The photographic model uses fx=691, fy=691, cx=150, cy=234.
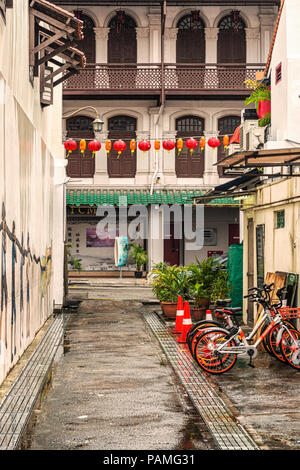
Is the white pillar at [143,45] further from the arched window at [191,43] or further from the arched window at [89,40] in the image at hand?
the arched window at [89,40]

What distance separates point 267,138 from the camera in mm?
16422

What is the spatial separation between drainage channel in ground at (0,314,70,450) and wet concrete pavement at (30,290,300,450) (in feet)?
0.62

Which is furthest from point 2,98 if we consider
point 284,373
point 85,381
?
point 284,373

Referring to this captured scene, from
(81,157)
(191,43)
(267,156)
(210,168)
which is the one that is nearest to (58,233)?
(267,156)

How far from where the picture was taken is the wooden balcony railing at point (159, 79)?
32094mm

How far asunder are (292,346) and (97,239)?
82.0ft

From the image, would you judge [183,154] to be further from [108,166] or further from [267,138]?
[267,138]

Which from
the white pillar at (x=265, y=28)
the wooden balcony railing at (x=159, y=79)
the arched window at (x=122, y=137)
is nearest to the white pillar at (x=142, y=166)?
the arched window at (x=122, y=137)

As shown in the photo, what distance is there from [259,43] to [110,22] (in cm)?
737

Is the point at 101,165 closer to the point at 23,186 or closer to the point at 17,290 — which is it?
the point at 23,186

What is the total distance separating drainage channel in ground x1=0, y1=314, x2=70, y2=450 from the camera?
7393 mm

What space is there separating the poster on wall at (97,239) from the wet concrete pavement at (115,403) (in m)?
20.5

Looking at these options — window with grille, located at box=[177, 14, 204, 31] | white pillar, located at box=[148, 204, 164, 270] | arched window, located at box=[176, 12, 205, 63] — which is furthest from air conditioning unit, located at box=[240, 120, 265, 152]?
window with grille, located at box=[177, 14, 204, 31]

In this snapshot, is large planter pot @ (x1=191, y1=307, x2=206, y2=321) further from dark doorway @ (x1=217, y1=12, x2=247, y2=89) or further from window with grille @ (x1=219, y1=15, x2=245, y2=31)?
window with grille @ (x1=219, y1=15, x2=245, y2=31)
